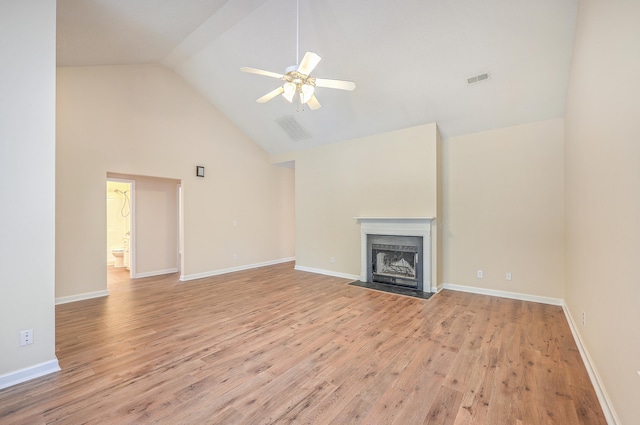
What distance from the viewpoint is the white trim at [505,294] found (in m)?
3.91

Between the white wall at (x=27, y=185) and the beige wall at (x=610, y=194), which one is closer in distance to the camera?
the beige wall at (x=610, y=194)

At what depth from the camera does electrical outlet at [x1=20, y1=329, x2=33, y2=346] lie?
2.13 metres

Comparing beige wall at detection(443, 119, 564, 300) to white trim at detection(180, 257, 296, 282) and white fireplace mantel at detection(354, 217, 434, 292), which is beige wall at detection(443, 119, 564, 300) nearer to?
white fireplace mantel at detection(354, 217, 434, 292)

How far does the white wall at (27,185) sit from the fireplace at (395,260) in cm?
438

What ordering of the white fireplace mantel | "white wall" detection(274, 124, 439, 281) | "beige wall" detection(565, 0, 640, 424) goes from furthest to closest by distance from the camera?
"white wall" detection(274, 124, 439, 281) → the white fireplace mantel → "beige wall" detection(565, 0, 640, 424)

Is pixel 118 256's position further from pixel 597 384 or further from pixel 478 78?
pixel 597 384

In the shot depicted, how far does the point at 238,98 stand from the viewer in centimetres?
548

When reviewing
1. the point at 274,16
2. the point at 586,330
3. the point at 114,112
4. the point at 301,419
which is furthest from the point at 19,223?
the point at 586,330

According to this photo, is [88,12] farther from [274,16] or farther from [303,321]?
[303,321]

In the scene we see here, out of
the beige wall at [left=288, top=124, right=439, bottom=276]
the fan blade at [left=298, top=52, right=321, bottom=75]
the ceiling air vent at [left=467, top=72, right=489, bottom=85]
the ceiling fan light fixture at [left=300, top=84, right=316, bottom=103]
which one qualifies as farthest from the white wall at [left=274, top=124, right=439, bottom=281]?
the fan blade at [left=298, top=52, right=321, bottom=75]

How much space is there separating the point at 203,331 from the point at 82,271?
2728 millimetres

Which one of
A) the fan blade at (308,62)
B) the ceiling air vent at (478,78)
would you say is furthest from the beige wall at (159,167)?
the ceiling air vent at (478,78)

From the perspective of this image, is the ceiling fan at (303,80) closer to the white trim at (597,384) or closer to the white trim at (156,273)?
the white trim at (597,384)

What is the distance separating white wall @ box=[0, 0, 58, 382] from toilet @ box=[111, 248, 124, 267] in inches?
207
